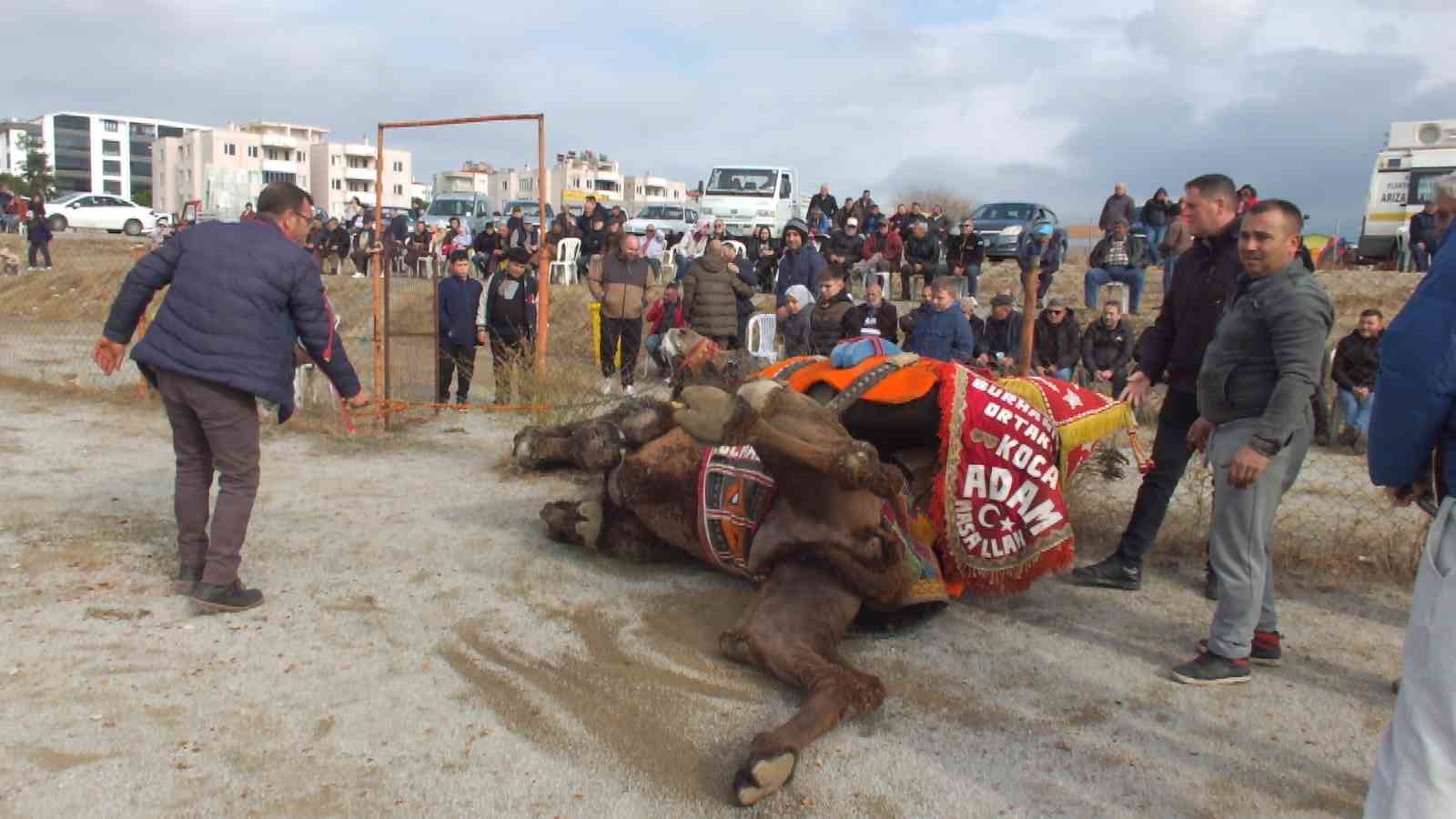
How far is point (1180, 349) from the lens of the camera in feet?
16.7

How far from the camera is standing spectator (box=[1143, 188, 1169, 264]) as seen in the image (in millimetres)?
17781

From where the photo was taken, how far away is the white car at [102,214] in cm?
3730

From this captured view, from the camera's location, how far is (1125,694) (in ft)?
13.3

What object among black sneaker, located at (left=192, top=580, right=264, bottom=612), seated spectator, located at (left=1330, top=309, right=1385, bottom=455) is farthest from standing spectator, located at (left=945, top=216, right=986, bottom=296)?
black sneaker, located at (left=192, top=580, right=264, bottom=612)

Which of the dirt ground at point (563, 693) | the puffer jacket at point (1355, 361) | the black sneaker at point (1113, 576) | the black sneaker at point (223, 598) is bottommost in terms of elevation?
the dirt ground at point (563, 693)

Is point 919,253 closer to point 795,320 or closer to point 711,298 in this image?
point 795,320

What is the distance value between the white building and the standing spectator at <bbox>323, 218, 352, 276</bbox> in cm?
10523

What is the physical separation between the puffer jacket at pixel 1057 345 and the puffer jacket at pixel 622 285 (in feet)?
12.9

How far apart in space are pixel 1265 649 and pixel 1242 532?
68 cm

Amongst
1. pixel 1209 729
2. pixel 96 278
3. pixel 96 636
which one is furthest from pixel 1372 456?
pixel 96 278

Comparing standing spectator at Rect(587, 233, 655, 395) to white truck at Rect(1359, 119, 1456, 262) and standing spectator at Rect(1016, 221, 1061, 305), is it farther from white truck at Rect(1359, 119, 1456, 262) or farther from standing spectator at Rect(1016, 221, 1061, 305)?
white truck at Rect(1359, 119, 1456, 262)

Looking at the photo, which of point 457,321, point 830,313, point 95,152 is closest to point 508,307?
point 457,321

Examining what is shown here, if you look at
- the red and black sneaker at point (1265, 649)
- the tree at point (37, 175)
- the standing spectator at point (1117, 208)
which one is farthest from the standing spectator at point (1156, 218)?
the tree at point (37, 175)

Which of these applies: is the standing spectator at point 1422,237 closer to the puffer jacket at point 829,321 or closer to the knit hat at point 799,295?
the knit hat at point 799,295
